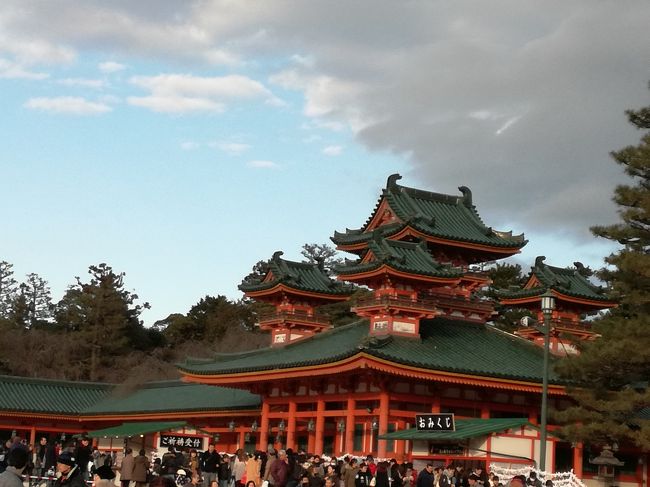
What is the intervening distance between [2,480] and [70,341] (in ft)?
260

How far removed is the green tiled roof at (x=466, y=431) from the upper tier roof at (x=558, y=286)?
10429mm

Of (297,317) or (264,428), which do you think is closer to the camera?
(264,428)

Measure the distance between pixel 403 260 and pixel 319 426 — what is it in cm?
709

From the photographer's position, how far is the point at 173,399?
186ft

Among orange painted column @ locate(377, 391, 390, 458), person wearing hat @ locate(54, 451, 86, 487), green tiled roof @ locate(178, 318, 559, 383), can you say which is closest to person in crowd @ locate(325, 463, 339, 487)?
orange painted column @ locate(377, 391, 390, 458)

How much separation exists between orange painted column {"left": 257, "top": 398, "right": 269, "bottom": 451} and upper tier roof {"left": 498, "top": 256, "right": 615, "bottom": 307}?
11316 millimetres

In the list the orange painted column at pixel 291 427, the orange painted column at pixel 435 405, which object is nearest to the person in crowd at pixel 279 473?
the orange painted column at pixel 435 405

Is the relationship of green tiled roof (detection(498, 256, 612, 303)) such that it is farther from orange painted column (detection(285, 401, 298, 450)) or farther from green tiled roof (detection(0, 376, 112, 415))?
green tiled roof (detection(0, 376, 112, 415))

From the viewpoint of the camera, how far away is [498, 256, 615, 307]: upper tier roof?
45.2m

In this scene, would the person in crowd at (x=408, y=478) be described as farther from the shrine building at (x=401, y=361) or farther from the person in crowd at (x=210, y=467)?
the person in crowd at (x=210, y=467)

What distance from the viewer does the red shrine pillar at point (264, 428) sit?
145 ft

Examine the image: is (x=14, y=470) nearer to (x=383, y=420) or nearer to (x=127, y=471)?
(x=127, y=471)

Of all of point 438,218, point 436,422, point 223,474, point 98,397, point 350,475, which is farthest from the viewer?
point 98,397

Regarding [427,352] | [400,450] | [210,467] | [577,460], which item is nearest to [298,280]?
[427,352]
